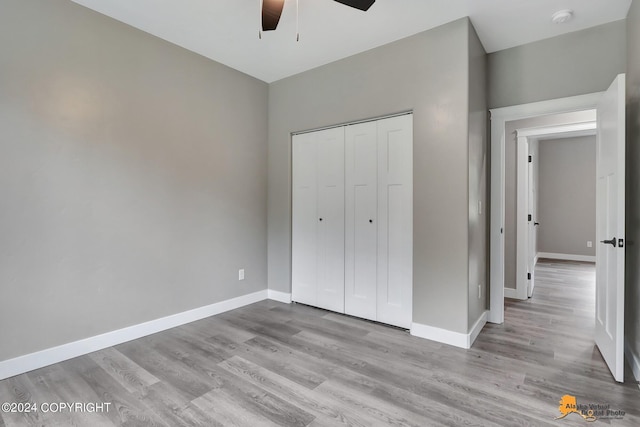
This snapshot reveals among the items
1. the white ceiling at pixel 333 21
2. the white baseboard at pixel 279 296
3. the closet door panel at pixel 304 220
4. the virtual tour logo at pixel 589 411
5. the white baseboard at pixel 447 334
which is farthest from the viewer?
the white baseboard at pixel 279 296

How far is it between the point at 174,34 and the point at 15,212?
1900mm

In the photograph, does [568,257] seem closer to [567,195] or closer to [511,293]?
[567,195]

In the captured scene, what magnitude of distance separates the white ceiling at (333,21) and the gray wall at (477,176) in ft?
0.87

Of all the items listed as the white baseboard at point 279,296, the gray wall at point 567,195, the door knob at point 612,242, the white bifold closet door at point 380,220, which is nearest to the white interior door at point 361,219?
the white bifold closet door at point 380,220

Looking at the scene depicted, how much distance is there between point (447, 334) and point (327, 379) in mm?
1167

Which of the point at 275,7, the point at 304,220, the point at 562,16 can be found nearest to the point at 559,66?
the point at 562,16

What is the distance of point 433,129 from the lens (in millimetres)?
2791

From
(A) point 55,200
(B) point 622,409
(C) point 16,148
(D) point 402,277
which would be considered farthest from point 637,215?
(C) point 16,148

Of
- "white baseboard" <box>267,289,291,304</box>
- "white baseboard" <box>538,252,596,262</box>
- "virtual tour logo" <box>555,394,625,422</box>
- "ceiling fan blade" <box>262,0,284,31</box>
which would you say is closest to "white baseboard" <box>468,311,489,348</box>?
"virtual tour logo" <box>555,394,625,422</box>

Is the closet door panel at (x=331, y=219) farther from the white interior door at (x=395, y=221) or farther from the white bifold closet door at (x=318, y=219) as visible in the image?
the white interior door at (x=395, y=221)

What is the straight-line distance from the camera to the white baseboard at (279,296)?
12.8 ft

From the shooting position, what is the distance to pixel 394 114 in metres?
3.05

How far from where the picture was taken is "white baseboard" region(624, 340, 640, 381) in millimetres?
2119

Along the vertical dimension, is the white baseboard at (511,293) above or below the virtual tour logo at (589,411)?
above
